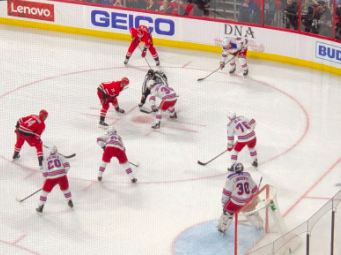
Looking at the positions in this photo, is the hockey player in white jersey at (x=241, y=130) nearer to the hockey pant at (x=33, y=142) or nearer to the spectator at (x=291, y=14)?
the hockey pant at (x=33, y=142)

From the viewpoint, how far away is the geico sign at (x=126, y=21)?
1435 cm

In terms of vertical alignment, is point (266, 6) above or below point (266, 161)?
above

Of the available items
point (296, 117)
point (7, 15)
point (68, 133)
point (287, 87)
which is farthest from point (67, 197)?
point (7, 15)

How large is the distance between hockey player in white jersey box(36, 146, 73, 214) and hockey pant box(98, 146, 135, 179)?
2.31ft

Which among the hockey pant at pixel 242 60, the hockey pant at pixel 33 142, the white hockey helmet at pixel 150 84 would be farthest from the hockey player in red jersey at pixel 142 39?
the hockey pant at pixel 33 142

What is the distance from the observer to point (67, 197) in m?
8.49

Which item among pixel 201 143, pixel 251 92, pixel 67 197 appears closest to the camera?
pixel 67 197

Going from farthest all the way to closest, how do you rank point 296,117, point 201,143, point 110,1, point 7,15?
point 7,15 < point 110,1 < point 296,117 < point 201,143

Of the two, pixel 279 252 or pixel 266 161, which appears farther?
pixel 266 161

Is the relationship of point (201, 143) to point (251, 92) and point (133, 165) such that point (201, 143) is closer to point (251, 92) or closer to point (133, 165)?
point (133, 165)

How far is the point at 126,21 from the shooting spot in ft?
48.3

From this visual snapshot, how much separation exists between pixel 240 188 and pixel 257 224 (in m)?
0.79

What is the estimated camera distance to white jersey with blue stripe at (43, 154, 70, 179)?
26.8ft

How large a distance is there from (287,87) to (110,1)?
4485mm
